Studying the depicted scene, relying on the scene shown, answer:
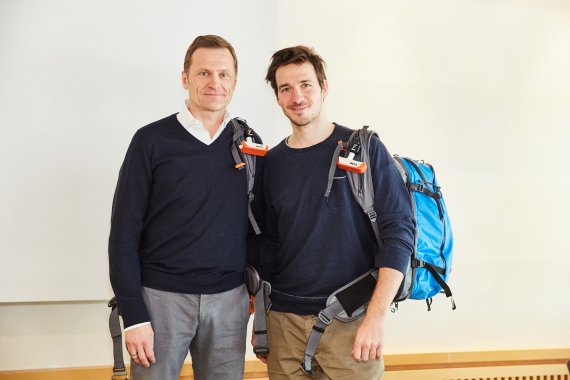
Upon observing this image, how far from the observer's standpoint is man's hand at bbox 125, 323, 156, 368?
72.8 inches

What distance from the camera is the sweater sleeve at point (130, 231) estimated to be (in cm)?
186

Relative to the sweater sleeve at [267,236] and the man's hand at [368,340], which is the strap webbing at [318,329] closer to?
the man's hand at [368,340]

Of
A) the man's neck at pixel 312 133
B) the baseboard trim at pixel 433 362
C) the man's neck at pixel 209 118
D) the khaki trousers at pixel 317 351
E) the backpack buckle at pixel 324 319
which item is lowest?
the baseboard trim at pixel 433 362

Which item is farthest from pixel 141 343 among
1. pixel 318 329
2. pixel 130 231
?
pixel 318 329

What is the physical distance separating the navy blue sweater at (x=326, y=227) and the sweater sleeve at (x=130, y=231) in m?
0.51

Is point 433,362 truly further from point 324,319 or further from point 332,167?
point 332,167

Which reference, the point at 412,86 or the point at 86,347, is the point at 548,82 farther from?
the point at 86,347

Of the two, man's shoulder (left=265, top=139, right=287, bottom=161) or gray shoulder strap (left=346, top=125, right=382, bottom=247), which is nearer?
gray shoulder strap (left=346, top=125, right=382, bottom=247)

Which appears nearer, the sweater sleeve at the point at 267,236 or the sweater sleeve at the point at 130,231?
the sweater sleeve at the point at 130,231

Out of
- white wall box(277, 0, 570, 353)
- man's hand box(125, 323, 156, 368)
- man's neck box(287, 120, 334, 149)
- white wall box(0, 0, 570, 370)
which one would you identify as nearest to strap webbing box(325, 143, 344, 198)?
man's neck box(287, 120, 334, 149)

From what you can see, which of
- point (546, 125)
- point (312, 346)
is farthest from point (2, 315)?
point (546, 125)

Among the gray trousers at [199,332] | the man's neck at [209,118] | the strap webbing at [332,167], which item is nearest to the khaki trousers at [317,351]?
the gray trousers at [199,332]

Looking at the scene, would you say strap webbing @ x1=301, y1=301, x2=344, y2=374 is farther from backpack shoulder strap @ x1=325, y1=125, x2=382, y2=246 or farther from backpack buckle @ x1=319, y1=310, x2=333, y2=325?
backpack shoulder strap @ x1=325, y1=125, x2=382, y2=246

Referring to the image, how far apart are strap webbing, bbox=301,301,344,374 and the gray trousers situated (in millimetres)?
269
